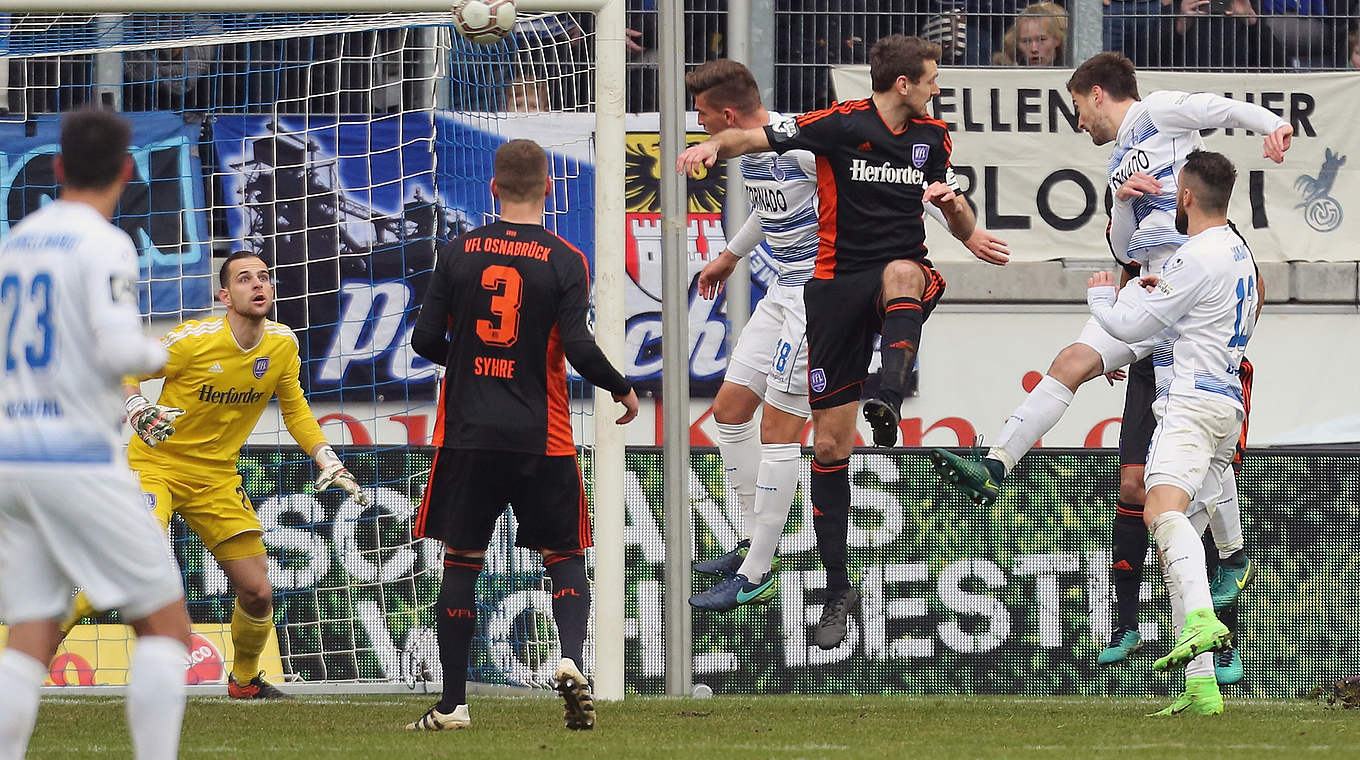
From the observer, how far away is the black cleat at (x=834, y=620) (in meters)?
7.62

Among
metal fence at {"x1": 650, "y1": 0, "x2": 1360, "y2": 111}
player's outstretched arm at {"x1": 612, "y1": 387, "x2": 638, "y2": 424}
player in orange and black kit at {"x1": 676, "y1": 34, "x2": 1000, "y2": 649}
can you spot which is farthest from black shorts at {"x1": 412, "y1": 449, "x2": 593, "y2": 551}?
metal fence at {"x1": 650, "y1": 0, "x2": 1360, "y2": 111}

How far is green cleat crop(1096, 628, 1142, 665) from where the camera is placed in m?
7.82

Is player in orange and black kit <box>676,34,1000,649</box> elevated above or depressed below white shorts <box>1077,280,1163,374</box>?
above

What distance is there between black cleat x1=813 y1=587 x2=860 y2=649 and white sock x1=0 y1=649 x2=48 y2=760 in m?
3.90

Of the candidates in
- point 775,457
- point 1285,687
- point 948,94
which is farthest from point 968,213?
point 948,94

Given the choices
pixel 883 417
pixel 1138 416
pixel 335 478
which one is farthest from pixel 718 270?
pixel 335 478

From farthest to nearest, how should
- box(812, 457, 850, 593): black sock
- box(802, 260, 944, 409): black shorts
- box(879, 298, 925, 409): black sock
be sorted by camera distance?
box(812, 457, 850, 593): black sock < box(802, 260, 944, 409): black shorts < box(879, 298, 925, 409): black sock

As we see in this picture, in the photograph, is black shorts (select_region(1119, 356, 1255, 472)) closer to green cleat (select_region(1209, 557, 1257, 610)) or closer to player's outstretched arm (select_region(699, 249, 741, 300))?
green cleat (select_region(1209, 557, 1257, 610))

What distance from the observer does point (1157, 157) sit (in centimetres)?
805

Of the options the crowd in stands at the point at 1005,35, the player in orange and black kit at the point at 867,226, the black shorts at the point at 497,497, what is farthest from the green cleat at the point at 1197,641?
the crowd in stands at the point at 1005,35

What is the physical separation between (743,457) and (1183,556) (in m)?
2.41

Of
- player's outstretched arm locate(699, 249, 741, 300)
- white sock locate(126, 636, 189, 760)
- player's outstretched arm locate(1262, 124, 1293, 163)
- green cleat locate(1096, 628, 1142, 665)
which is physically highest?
player's outstretched arm locate(1262, 124, 1293, 163)

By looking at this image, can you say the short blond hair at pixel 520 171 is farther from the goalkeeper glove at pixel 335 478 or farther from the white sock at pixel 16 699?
the white sock at pixel 16 699

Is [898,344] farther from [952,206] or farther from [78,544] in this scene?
[78,544]
